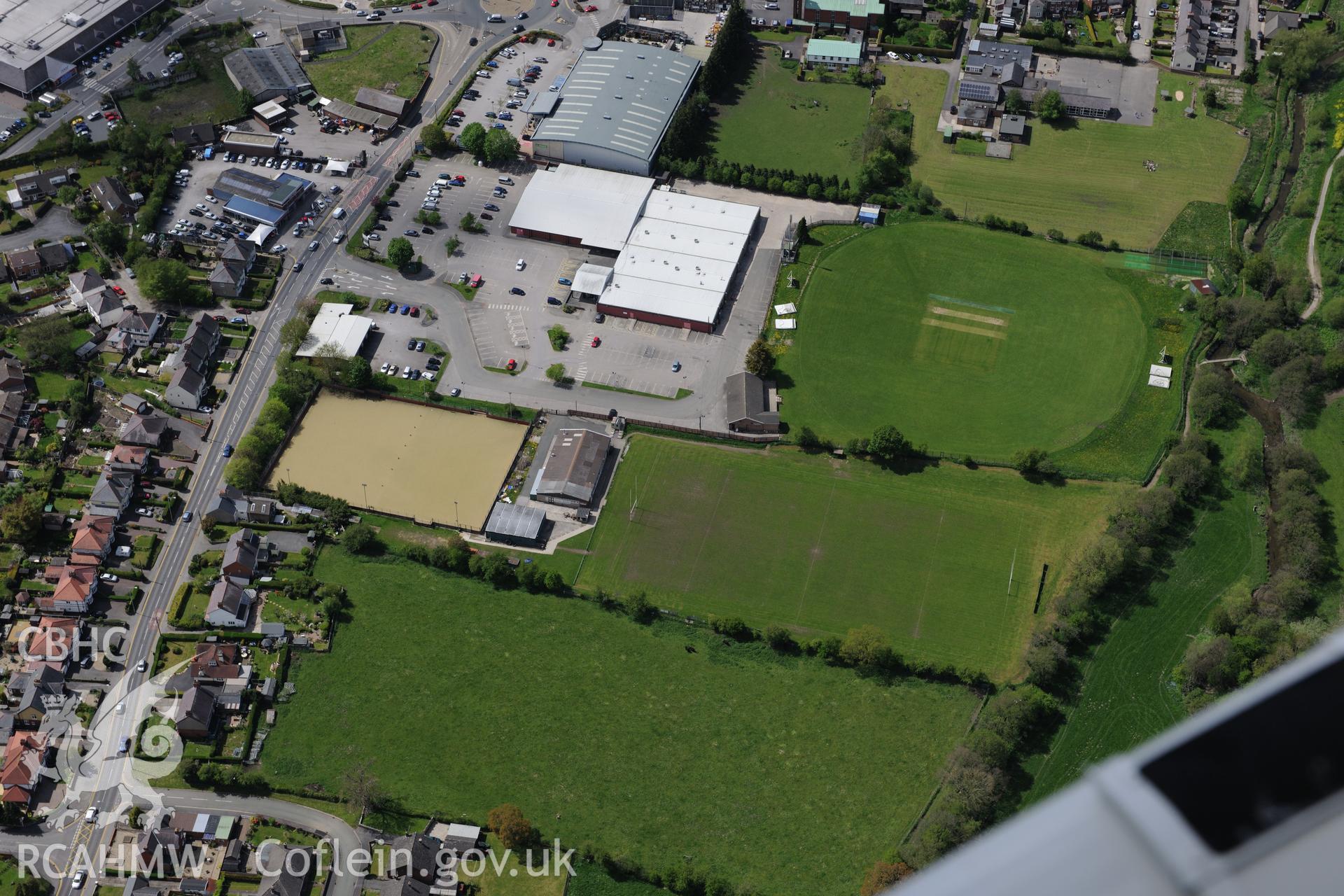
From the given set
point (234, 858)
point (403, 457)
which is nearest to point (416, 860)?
point (234, 858)

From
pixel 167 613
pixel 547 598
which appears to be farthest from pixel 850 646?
pixel 167 613

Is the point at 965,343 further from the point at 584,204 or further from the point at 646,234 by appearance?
the point at 584,204

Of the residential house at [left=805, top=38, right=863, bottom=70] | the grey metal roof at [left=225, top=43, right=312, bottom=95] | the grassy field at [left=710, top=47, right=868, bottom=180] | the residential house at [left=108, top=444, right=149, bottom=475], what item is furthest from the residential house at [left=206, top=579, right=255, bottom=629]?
the residential house at [left=805, top=38, right=863, bottom=70]

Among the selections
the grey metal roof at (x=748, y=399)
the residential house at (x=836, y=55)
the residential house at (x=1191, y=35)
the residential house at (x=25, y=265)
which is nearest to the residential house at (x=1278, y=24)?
the residential house at (x=1191, y=35)

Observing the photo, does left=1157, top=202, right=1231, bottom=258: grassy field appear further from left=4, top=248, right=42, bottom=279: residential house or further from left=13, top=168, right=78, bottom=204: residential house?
left=13, top=168, right=78, bottom=204: residential house

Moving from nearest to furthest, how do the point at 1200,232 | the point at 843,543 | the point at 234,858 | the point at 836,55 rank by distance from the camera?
the point at 234,858, the point at 843,543, the point at 1200,232, the point at 836,55
